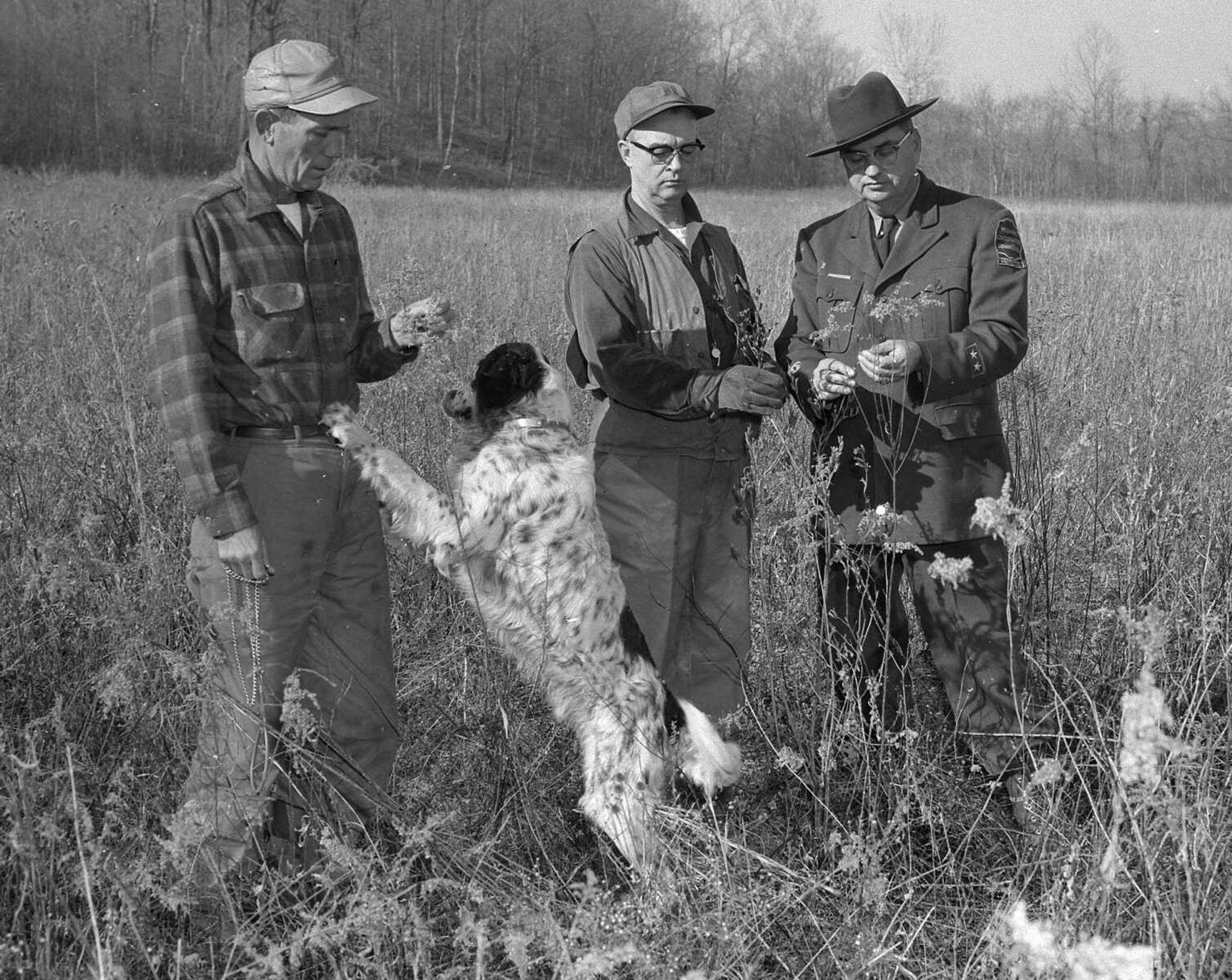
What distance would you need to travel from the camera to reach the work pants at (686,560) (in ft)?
10.7

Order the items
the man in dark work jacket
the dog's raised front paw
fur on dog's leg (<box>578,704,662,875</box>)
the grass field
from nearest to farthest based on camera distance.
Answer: the grass field → the dog's raised front paw → fur on dog's leg (<box>578,704,662,875</box>) → the man in dark work jacket

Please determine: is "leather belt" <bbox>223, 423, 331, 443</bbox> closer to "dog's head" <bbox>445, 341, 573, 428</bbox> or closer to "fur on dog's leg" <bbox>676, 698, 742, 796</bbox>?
"dog's head" <bbox>445, 341, 573, 428</bbox>

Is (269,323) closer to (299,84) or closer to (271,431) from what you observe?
(271,431)

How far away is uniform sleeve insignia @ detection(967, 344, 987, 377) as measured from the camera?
2.78 m

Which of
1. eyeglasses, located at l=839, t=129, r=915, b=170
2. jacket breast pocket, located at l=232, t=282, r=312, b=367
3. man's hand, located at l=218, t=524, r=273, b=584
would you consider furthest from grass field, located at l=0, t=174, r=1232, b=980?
eyeglasses, located at l=839, t=129, r=915, b=170

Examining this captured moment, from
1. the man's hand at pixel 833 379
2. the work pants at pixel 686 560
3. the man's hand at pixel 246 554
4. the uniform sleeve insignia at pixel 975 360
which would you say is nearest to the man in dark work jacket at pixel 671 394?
the work pants at pixel 686 560

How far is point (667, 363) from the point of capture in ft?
9.74

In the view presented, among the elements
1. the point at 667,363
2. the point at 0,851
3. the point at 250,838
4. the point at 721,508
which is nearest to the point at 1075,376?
the point at 721,508

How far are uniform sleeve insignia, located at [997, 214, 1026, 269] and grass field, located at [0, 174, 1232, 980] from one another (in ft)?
1.31

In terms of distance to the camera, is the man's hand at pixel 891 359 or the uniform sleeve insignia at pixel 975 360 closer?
the man's hand at pixel 891 359

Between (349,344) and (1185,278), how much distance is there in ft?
25.3

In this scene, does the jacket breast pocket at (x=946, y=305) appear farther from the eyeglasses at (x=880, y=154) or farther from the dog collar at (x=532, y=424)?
the dog collar at (x=532, y=424)

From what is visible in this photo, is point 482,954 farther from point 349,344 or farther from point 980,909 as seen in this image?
point 349,344

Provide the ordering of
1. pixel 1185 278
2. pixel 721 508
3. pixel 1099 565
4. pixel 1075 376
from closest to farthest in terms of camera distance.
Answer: pixel 1099 565, pixel 721 508, pixel 1075 376, pixel 1185 278
